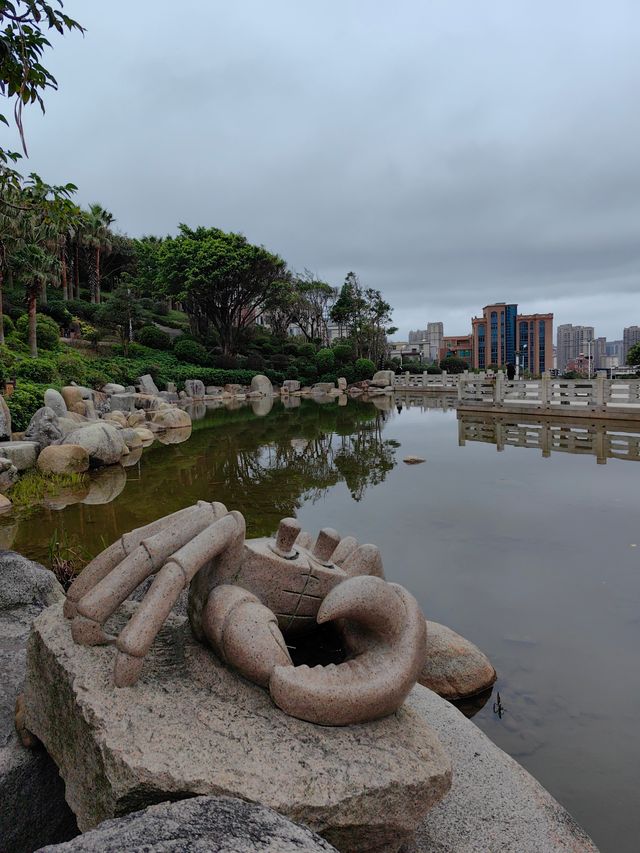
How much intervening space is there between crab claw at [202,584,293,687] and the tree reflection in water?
13.7 ft

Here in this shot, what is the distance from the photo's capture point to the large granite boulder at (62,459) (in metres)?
9.52

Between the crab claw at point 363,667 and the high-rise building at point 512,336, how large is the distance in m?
70.7

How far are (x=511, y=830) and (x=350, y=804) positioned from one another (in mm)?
964

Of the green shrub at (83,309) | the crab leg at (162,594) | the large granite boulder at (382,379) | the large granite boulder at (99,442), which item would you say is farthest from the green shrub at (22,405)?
the large granite boulder at (382,379)

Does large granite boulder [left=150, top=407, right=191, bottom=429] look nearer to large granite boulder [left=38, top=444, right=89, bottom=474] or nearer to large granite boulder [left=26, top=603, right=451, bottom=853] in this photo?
large granite boulder [left=38, top=444, right=89, bottom=474]

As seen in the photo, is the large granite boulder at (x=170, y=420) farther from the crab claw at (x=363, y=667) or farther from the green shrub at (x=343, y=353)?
the green shrub at (x=343, y=353)

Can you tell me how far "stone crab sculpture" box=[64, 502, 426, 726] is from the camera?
196 centimetres

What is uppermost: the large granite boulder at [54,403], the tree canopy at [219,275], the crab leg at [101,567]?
the tree canopy at [219,275]

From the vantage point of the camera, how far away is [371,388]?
3775 cm

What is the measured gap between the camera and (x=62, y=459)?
9.62 meters

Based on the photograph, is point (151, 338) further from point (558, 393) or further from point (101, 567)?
point (101, 567)

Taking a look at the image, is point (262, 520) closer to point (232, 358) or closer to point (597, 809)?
point (597, 809)

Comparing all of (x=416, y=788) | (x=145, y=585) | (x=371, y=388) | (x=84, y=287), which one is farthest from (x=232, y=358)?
(x=416, y=788)

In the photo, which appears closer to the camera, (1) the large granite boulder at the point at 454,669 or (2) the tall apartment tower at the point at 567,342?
(1) the large granite boulder at the point at 454,669
